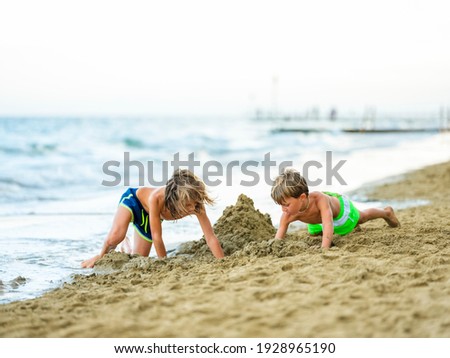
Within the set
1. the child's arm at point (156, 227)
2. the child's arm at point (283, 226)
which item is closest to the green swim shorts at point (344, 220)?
the child's arm at point (283, 226)

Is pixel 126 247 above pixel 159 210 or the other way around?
the other way around

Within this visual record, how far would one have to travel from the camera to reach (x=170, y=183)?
13.8ft

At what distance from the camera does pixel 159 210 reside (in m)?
4.34

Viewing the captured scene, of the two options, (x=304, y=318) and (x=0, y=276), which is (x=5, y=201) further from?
(x=304, y=318)

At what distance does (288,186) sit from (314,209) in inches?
17.2

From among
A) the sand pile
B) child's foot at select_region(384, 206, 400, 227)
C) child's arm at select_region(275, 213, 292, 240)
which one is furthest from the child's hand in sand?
child's foot at select_region(384, 206, 400, 227)

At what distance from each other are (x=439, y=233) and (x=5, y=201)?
7.22 meters

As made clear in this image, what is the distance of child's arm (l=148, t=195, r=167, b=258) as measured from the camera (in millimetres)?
4234

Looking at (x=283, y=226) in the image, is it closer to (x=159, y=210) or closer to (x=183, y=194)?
(x=183, y=194)

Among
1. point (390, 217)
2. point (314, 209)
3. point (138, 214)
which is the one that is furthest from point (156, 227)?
point (390, 217)

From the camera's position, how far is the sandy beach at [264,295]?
246cm

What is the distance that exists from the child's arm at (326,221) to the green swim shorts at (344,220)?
0.35m

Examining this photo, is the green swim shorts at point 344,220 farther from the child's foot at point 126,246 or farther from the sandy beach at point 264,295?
the child's foot at point 126,246

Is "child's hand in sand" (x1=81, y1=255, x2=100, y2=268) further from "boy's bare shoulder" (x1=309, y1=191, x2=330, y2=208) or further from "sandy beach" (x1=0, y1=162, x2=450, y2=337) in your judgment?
"boy's bare shoulder" (x1=309, y1=191, x2=330, y2=208)
